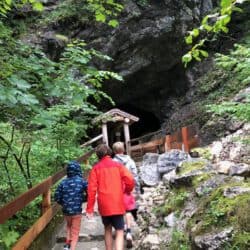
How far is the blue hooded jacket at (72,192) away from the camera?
4.82 metres

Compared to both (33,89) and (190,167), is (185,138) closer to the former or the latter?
(190,167)

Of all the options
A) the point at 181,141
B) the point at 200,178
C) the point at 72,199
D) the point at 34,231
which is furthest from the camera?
the point at 181,141

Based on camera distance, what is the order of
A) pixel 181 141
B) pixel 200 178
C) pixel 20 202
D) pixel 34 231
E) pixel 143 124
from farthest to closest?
pixel 143 124 < pixel 181 141 < pixel 200 178 < pixel 34 231 < pixel 20 202

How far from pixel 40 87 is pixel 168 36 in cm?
1620

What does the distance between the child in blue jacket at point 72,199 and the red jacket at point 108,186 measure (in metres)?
0.36

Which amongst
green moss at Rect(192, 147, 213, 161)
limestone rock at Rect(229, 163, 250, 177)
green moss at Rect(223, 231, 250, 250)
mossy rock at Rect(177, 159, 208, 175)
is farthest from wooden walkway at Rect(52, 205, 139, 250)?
green moss at Rect(192, 147, 213, 161)

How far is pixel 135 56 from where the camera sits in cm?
1883

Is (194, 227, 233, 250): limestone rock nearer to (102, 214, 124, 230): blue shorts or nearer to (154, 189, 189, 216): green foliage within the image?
(102, 214, 124, 230): blue shorts

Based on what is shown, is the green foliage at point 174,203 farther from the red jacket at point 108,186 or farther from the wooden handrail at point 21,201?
the wooden handrail at point 21,201

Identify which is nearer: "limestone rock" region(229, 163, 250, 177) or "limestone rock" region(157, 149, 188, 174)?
"limestone rock" region(229, 163, 250, 177)

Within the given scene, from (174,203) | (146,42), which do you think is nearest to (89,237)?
(174,203)

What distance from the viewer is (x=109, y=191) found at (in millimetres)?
4469

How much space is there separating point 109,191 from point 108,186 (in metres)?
0.06

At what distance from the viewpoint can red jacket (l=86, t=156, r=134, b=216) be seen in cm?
444
